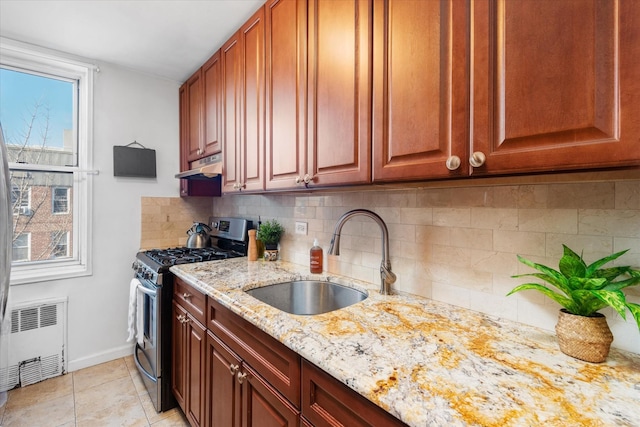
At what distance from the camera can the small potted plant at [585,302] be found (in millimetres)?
729

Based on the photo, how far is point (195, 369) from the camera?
62.5 inches

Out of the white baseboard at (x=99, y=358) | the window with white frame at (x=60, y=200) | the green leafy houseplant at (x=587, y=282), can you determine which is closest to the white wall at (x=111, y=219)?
the white baseboard at (x=99, y=358)

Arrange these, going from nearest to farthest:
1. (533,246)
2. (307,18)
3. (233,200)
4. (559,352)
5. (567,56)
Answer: (567,56) → (559,352) → (533,246) → (307,18) → (233,200)

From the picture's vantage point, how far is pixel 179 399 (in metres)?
1.81

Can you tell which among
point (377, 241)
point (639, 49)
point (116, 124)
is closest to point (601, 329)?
point (639, 49)

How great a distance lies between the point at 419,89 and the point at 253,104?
3.68 ft

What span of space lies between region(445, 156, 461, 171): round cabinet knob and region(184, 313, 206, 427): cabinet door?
4.55 feet

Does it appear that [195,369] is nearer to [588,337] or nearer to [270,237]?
[270,237]

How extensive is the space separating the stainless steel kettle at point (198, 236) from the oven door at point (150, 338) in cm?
54

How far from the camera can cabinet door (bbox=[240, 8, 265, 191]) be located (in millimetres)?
1663

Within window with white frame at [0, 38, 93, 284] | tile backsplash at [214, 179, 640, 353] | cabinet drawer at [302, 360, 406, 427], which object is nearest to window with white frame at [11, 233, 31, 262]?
window with white frame at [0, 38, 93, 284]

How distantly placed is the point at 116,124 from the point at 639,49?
3.10m

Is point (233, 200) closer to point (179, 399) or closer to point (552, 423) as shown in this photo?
point (179, 399)

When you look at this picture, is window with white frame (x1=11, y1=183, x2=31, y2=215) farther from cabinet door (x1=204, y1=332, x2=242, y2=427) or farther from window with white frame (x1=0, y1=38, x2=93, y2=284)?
cabinet door (x1=204, y1=332, x2=242, y2=427)
